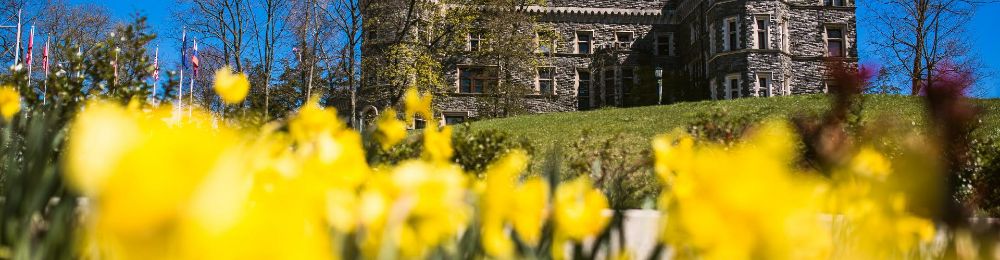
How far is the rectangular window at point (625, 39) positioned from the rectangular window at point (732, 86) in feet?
19.5

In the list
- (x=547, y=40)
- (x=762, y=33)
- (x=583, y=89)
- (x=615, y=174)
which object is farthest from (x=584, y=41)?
(x=615, y=174)

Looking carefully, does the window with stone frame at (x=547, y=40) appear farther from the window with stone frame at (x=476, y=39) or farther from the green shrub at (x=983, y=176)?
the green shrub at (x=983, y=176)

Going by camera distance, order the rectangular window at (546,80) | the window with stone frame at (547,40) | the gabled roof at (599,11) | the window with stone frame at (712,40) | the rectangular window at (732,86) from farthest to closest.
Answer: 1. the gabled roof at (599,11)
2. the rectangular window at (546,80)
3. the window with stone frame at (547,40)
4. the window with stone frame at (712,40)
5. the rectangular window at (732,86)

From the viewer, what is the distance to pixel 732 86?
85.0 ft

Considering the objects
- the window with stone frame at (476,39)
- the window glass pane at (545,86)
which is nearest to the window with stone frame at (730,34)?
the window glass pane at (545,86)

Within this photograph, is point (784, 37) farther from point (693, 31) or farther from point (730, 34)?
point (693, 31)

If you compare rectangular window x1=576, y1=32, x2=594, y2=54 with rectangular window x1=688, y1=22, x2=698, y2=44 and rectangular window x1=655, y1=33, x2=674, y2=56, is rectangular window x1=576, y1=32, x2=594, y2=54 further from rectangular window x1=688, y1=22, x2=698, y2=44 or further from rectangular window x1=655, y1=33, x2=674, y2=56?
rectangular window x1=688, y1=22, x2=698, y2=44

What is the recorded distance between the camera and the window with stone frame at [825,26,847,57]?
27.3 meters

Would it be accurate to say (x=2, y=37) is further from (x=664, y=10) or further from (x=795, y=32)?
(x=795, y=32)

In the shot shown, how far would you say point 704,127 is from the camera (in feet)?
17.6

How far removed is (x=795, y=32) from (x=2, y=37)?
34.6 m

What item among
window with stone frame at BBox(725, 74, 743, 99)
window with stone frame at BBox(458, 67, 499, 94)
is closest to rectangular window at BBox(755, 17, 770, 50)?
window with stone frame at BBox(725, 74, 743, 99)

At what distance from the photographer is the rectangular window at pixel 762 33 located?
25391 millimetres

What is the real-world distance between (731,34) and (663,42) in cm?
537
